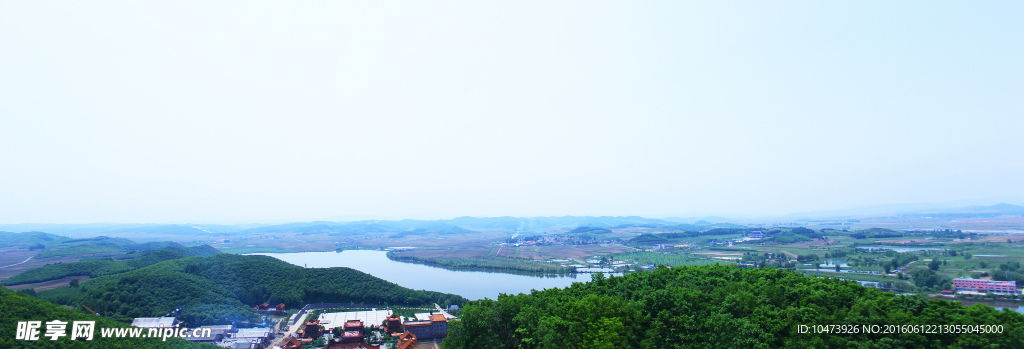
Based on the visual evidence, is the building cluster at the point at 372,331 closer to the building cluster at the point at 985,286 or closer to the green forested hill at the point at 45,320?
the green forested hill at the point at 45,320

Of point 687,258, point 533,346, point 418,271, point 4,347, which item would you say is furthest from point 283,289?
point 687,258

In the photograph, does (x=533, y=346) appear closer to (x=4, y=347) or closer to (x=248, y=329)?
(x=4, y=347)

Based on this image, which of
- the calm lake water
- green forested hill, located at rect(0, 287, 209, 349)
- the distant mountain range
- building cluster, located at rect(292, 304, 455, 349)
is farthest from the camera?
the distant mountain range

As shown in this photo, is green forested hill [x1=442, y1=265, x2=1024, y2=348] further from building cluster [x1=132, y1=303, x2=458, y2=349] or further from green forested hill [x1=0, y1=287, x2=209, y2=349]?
green forested hill [x1=0, y1=287, x2=209, y2=349]

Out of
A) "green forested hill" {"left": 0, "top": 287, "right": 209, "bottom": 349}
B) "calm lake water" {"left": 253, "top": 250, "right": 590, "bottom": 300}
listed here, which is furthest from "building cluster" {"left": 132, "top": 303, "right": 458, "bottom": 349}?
"calm lake water" {"left": 253, "top": 250, "right": 590, "bottom": 300}

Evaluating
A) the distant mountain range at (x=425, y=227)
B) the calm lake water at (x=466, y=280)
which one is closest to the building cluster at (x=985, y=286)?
the calm lake water at (x=466, y=280)

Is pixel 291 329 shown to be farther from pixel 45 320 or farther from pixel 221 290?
pixel 45 320
